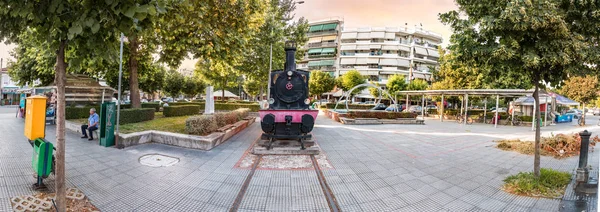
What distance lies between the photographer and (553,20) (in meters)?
4.58

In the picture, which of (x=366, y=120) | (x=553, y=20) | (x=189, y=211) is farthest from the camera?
(x=366, y=120)

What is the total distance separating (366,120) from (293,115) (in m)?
9.86

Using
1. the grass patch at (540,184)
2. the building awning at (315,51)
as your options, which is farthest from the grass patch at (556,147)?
the building awning at (315,51)

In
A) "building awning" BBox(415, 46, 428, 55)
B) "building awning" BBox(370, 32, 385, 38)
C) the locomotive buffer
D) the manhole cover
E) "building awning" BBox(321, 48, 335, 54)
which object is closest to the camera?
the manhole cover

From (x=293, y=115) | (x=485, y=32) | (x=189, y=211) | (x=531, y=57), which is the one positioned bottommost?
(x=189, y=211)

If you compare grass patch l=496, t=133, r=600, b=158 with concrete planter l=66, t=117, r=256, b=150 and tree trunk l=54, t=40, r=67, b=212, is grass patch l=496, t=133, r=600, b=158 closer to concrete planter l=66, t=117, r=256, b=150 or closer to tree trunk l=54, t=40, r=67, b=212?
concrete planter l=66, t=117, r=256, b=150

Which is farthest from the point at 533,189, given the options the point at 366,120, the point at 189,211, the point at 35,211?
the point at 366,120

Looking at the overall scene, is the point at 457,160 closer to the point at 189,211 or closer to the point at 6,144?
the point at 189,211

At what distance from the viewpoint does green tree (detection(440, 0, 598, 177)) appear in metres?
4.78

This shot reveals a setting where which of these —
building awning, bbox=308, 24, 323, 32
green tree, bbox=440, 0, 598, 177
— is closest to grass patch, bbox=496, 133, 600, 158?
green tree, bbox=440, 0, 598, 177

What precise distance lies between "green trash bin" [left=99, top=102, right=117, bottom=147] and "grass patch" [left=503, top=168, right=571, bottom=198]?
10.1m

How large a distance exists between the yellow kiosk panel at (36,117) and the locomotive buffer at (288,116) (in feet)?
14.8

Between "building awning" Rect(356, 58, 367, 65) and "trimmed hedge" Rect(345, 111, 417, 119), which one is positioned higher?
"building awning" Rect(356, 58, 367, 65)

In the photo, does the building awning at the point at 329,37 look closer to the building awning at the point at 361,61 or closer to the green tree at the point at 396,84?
the building awning at the point at 361,61
